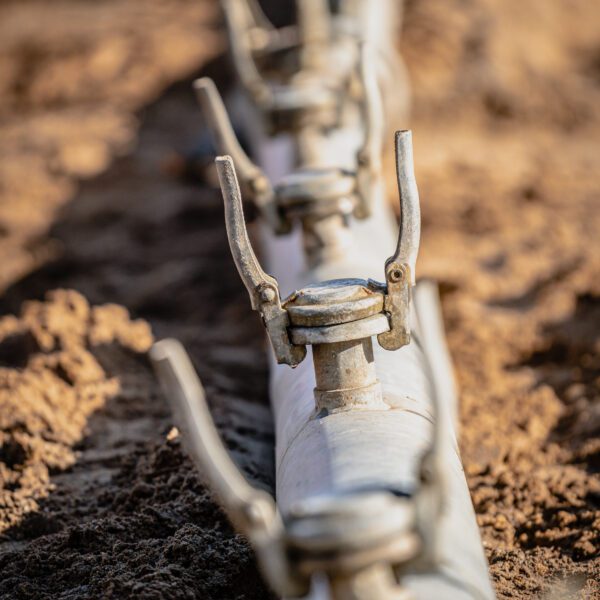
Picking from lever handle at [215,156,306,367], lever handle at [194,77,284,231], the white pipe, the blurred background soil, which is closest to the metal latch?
lever handle at [215,156,306,367]

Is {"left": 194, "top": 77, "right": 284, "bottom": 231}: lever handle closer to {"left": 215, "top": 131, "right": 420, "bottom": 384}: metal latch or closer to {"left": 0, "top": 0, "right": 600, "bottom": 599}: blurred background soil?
{"left": 0, "top": 0, "right": 600, "bottom": 599}: blurred background soil

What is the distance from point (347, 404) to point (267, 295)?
14.0 inches

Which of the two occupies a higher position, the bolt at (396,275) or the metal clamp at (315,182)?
the metal clamp at (315,182)

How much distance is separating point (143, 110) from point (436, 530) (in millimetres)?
5832

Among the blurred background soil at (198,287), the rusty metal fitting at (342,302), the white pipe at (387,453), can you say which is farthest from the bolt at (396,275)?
the blurred background soil at (198,287)

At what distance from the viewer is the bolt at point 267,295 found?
2.22 metres

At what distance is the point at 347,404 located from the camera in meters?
2.24

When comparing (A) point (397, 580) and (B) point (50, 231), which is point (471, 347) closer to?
(A) point (397, 580)

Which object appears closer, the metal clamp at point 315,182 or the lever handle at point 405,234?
the lever handle at point 405,234

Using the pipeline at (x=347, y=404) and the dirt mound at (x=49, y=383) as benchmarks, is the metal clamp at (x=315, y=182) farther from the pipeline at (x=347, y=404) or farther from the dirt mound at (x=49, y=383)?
the dirt mound at (x=49, y=383)

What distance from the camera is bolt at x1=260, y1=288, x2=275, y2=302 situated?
7.30ft

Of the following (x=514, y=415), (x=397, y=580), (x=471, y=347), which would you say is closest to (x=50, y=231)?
(x=471, y=347)

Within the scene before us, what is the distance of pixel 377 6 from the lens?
5.79 metres

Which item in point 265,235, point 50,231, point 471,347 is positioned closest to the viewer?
point 471,347
